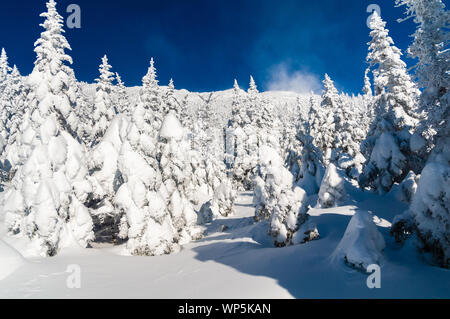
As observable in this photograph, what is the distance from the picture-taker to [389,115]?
19297 millimetres

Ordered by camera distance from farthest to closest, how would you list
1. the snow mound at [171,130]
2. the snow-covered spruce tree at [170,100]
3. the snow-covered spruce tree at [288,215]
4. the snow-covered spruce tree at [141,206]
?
the snow-covered spruce tree at [170,100] < the snow mound at [171,130] < the snow-covered spruce tree at [141,206] < the snow-covered spruce tree at [288,215]

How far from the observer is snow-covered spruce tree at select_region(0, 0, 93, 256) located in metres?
15.6

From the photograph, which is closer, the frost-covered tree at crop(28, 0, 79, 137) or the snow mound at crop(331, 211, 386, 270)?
the snow mound at crop(331, 211, 386, 270)

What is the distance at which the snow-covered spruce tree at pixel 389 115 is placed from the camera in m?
18.1

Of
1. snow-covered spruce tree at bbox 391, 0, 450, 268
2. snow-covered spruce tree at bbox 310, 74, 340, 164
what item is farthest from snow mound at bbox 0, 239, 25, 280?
snow-covered spruce tree at bbox 310, 74, 340, 164

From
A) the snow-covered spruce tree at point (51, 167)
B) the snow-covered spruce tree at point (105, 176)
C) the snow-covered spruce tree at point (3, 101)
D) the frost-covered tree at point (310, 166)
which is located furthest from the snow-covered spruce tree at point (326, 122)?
the snow-covered spruce tree at point (3, 101)

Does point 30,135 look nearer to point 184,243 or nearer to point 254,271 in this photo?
point 184,243

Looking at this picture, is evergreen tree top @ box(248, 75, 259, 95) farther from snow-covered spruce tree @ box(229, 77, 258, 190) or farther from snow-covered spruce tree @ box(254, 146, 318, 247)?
snow-covered spruce tree @ box(254, 146, 318, 247)

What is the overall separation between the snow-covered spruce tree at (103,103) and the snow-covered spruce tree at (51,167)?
19.1ft

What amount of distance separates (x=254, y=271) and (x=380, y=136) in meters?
15.0

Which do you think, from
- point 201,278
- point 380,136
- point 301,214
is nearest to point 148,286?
point 201,278

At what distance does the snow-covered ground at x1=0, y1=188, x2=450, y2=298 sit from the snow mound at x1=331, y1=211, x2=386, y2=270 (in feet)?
0.83

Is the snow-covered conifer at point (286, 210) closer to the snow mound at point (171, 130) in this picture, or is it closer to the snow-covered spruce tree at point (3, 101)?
the snow mound at point (171, 130)

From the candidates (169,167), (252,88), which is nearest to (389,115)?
(169,167)
